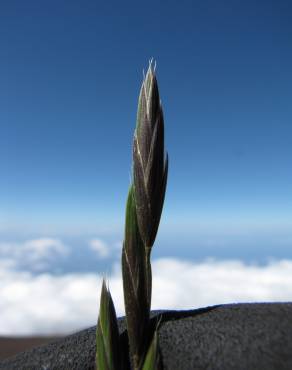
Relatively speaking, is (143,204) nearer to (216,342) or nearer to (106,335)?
(106,335)

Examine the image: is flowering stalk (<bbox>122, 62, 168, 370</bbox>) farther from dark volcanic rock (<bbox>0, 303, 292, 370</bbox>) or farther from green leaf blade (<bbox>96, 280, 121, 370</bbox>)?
dark volcanic rock (<bbox>0, 303, 292, 370</bbox>)

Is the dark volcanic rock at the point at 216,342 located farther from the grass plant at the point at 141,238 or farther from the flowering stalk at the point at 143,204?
the flowering stalk at the point at 143,204

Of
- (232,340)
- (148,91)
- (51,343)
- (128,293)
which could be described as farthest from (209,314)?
(148,91)

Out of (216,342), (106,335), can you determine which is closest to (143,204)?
(106,335)

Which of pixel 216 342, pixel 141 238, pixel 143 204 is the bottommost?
pixel 216 342

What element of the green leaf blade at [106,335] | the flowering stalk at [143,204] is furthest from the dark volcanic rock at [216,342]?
the flowering stalk at [143,204]

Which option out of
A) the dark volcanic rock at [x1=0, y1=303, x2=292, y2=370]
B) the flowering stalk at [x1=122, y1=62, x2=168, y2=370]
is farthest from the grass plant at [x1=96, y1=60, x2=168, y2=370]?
the dark volcanic rock at [x1=0, y1=303, x2=292, y2=370]
